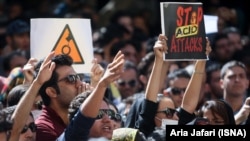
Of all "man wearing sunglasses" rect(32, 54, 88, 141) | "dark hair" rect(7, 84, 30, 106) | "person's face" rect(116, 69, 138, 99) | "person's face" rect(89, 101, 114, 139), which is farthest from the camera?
"person's face" rect(116, 69, 138, 99)

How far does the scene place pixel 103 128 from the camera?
325 inches

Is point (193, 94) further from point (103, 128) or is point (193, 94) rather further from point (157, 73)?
point (103, 128)

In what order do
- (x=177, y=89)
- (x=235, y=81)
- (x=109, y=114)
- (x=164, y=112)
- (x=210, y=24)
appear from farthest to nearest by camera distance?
(x=177, y=89)
(x=235, y=81)
(x=210, y=24)
(x=164, y=112)
(x=109, y=114)

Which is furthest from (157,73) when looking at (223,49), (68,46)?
(223,49)

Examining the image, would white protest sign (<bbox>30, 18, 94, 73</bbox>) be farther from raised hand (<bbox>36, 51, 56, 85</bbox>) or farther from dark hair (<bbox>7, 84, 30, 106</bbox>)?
raised hand (<bbox>36, 51, 56, 85</bbox>)

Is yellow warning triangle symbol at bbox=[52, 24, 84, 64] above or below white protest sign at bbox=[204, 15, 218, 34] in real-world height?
below

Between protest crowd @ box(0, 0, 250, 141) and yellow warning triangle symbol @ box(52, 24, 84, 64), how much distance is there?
143mm

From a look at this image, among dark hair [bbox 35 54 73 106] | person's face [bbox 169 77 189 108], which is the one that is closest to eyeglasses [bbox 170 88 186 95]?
person's face [bbox 169 77 189 108]

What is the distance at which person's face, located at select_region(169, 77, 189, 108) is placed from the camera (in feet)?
38.7

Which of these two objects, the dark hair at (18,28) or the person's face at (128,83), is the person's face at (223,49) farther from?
the dark hair at (18,28)

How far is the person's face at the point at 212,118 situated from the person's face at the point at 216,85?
119 inches

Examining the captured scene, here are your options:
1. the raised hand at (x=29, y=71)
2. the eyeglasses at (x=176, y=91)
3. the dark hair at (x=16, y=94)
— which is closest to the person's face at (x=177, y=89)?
the eyeglasses at (x=176, y=91)

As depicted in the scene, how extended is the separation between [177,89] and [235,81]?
2.00ft

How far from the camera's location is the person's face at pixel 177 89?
464 inches
